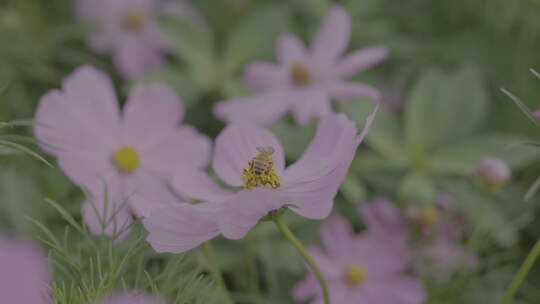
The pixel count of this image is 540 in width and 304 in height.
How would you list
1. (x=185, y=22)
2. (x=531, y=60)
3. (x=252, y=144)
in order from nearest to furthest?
(x=252, y=144)
(x=185, y=22)
(x=531, y=60)

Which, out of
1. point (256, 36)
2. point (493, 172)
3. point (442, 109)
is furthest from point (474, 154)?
point (256, 36)

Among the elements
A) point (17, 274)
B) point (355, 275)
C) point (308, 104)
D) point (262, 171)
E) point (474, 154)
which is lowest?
point (355, 275)

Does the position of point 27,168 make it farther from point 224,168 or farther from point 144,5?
point 144,5

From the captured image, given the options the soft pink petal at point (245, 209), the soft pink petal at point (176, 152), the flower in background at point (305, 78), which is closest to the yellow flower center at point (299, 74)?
the flower in background at point (305, 78)

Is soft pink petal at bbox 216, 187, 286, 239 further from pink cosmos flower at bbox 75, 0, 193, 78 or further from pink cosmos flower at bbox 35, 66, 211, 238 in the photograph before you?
pink cosmos flower at bbox 75, 0, 193, 78

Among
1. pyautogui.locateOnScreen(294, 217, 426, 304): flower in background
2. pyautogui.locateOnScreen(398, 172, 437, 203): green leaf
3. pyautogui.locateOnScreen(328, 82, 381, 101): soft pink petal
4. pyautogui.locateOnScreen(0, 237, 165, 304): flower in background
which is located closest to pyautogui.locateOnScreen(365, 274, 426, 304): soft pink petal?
pyautogui.locateOnScreen(294, 217, 426, 304): flower in background

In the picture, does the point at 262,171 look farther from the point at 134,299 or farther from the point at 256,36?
the point at 256,36

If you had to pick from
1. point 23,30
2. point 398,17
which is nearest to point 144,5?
point 23,30
